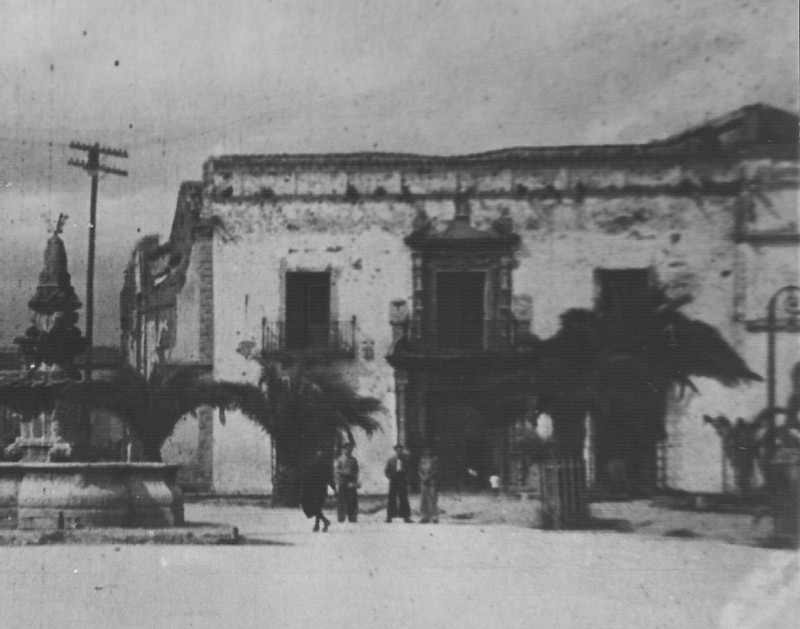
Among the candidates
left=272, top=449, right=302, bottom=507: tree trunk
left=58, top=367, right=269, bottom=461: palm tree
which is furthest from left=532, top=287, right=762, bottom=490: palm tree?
left=58, top=367, right=269, bottom=461: palm tree

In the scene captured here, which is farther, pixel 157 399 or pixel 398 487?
pixel 157 399

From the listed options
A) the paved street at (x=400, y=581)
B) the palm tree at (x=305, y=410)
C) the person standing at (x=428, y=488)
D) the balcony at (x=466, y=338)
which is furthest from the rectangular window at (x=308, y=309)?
the paved street at (x=400, y=581)

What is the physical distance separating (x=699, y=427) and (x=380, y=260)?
7.12 feet

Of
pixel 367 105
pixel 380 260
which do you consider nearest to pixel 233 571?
pixel 380 260

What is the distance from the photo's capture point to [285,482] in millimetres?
8695

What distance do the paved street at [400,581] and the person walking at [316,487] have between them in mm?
97

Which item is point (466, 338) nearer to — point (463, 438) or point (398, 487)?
point (463, 438)

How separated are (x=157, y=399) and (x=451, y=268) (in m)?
1.99

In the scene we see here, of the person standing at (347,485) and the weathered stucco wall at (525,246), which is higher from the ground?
the weathered stucco wall at (525,246)

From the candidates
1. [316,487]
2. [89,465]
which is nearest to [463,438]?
[316,487]

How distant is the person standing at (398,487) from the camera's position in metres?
8.60

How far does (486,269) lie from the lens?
866 cm

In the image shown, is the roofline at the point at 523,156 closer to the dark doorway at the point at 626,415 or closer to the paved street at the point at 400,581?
the dark doorway at the point at 626,415

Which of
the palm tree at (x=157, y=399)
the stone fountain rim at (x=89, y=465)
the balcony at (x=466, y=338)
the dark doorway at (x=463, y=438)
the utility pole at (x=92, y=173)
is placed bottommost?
the stone fountain rim at (x=89, y=465)
